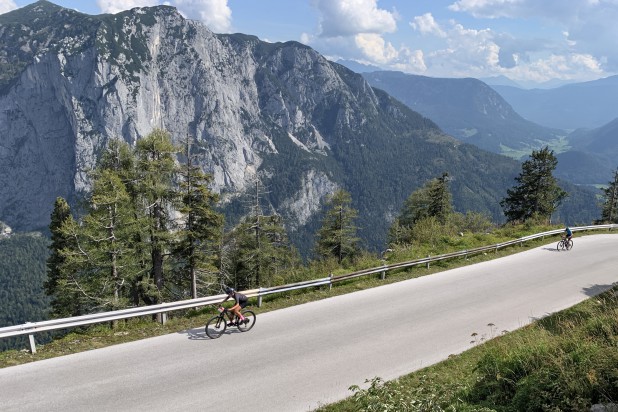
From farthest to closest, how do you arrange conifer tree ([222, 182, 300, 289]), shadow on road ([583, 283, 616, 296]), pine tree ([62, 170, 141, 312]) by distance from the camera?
conifer tree ([222, 182, 300, 289]), pine tree ([62, 170, 141, 312]), shadow on road ([583, 283, 616, 296])

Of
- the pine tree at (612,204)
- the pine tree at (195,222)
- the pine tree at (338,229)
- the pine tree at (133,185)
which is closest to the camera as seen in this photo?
the pine tree at (133,185)

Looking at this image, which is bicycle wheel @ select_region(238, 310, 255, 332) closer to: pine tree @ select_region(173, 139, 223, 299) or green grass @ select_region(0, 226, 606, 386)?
green grass @ select_region(0, 226, 606, 386)

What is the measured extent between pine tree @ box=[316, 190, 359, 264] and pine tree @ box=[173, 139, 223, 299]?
61.0ft

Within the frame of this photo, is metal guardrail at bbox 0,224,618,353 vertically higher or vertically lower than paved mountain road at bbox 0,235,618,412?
higher

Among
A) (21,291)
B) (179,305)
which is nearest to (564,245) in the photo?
(179,305)

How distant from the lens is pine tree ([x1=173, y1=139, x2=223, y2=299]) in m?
24.5

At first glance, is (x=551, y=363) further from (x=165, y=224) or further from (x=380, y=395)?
(x=165, y=224)

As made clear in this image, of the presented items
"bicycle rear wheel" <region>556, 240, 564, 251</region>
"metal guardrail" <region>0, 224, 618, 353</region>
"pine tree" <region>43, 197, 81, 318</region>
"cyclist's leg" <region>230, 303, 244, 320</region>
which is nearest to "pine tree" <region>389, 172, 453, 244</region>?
"bicycle rear wheel" <region>556, 240, 564, 251</region>

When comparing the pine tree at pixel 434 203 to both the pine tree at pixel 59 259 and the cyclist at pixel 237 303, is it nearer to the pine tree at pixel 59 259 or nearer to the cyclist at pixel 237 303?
the pine tree at pixel 59 259

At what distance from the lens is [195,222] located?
2598 cm

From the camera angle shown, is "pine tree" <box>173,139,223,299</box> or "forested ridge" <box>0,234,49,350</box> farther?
"forested ridge" <box>0,234,49,350</box>

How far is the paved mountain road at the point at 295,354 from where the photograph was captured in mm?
8664

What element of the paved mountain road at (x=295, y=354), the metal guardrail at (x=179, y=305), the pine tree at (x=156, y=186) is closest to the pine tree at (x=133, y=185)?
the pine tree at (x=156, y=186)

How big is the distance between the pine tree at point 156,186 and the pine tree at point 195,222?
0.99 meters
